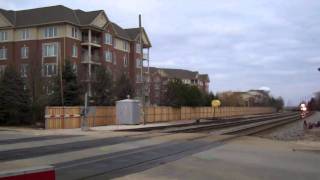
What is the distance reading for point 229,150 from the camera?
23.2 m

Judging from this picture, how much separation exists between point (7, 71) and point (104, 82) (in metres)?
13.6

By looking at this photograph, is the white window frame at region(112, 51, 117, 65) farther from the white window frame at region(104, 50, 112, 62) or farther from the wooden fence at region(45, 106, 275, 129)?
the wooden fence at region(45, 106, 275, 129)

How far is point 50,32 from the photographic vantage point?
255ft

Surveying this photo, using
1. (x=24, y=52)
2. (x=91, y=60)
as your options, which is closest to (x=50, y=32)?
(x=24, y=52)

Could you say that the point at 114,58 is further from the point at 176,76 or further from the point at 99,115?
the point at 176,76

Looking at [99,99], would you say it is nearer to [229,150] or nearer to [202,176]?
[229,150]

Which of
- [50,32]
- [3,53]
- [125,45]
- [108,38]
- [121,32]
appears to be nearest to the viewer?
[50,32]

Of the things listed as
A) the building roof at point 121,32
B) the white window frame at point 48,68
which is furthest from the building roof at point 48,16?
the building roof at point 121,32

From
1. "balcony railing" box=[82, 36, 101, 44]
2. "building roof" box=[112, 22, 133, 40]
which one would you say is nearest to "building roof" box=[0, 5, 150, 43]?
"balcony railing" box=[82, 36, 101, 44]

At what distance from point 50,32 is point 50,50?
2586 millimetres

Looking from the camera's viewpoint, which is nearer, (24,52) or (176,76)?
(24,52)

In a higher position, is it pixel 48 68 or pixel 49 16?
pixel 49 16

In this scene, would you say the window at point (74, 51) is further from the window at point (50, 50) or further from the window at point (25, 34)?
the window at point (25, 34)

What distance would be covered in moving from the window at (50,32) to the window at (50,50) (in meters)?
1.29
